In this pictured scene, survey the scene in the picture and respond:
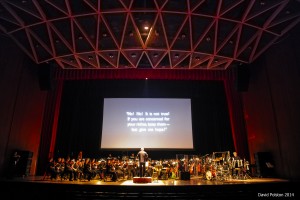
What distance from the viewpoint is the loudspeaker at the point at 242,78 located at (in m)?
11.0

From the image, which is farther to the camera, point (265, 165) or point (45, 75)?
point (45, 75)

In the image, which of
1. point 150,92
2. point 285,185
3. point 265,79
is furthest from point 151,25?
point 285,185

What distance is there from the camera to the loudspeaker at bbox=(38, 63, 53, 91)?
431 inches

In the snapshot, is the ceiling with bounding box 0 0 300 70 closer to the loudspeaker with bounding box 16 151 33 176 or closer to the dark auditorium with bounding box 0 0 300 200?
the dark auditorium with bounding box 0 0 300 200

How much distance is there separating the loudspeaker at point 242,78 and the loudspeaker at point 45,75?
381 inches

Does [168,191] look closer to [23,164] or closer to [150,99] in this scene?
[23,164]

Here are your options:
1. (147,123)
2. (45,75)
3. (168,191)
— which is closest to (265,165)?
(147,123)

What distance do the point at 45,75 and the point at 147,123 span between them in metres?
5.82

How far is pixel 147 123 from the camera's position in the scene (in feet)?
37.9

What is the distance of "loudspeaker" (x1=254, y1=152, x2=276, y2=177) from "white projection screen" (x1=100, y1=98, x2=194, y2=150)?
3.43 m

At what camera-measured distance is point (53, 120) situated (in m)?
11.2

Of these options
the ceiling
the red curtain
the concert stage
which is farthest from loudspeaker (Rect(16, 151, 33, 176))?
the ceiling

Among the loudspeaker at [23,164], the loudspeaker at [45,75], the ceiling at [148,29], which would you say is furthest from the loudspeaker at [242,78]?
the loudspeaker at [23,164]

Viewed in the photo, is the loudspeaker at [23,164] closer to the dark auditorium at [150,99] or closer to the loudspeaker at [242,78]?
the dark auditorium at [150,99]
